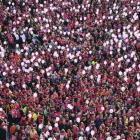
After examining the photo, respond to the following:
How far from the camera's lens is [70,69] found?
23.4 meters

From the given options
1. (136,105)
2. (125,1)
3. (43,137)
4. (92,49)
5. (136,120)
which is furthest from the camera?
(125,1)

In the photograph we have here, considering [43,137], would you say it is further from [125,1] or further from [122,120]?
[125,1]

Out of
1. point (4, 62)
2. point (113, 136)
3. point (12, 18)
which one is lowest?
point (113, 136)

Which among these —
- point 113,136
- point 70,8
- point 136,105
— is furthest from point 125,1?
point 113,136

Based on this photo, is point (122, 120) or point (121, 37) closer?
point (122, 120)

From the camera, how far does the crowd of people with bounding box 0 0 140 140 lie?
769 inches

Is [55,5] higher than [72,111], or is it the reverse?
[55,5]

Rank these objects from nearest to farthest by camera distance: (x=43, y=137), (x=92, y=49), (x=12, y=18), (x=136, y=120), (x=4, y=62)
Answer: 1. (x=43, y=137)
2. (x=136, y=120)
3. (x=4, y=62)
4. (x=92, y=49)
5. (x=12, y=18)

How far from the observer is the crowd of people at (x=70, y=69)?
1953 cm

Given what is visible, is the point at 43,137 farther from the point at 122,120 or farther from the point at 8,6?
the point at 8,6

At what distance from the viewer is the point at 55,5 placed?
29.4 meters

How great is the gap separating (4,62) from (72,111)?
5615mm

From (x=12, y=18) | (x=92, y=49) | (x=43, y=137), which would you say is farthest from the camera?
(x=12, y=18)

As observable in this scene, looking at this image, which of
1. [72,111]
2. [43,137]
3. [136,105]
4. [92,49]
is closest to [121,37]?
[92,49]
